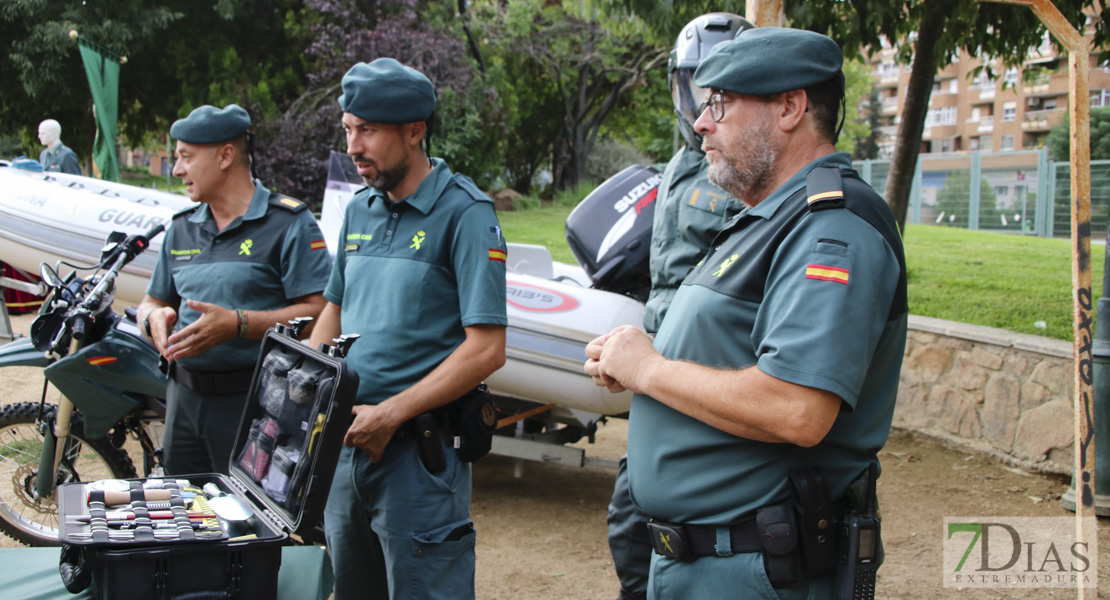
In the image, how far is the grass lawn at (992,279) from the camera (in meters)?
6.44

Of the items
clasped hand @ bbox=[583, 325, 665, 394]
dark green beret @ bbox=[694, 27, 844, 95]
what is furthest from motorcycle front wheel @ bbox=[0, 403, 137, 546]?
dark green beret @ bbox=[694, 27, 844, 95]

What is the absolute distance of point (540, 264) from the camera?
5.39 meters

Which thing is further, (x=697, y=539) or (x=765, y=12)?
(x=765, y=12)

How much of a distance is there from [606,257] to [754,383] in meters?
2.54

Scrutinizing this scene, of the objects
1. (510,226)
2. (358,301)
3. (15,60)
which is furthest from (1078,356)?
(15,60)

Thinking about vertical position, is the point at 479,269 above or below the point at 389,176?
below

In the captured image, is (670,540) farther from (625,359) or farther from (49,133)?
(49,133)

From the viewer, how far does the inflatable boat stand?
404cm

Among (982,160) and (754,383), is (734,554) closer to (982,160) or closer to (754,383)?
(754,383)

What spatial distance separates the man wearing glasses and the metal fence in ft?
61.4

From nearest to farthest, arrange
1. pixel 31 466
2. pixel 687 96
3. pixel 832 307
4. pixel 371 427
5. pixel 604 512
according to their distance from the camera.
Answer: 1. pixel 832 307
2. pixel 371 427
3. pixel 687 96
4. pixel 31 466
5. pixel 604 512

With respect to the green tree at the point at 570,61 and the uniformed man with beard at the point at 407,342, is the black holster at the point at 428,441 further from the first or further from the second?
the green tree at the point at 570,61

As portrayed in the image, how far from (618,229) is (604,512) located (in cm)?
171

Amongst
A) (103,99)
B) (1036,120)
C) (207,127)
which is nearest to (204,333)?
(207,127)
